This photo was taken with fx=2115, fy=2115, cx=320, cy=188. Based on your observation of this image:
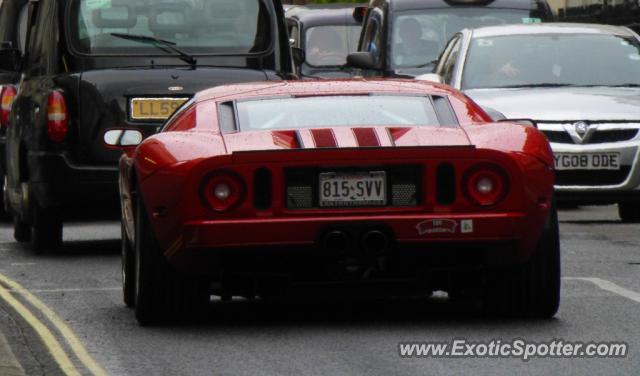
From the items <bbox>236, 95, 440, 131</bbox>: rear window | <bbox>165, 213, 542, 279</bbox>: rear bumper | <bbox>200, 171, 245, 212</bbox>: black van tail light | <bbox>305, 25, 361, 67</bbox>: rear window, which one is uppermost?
<bbox>236, 95, 440, 131</bbox>: rear window

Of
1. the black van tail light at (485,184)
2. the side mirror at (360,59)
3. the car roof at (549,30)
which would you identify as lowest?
the side mirror at (360,59)

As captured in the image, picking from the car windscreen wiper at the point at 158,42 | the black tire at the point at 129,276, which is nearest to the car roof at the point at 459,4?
the car windscreen wiper at the point at 158,42

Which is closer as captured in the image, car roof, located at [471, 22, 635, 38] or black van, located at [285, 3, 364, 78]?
car roof, located at [471, 22, 635, 38]

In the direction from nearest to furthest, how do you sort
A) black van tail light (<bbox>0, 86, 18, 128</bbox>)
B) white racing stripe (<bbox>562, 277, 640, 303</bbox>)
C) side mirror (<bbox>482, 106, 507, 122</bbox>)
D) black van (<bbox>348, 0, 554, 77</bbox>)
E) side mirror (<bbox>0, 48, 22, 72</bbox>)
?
white racing stripe (<bbox>562, 277, 640, 303</bbox>) → side mirror (<bbox>482, 106, 507, 122</bbox>) → side mirror (<bbox>0, 48, 22, 72</bbox>) → black van tail light (<bbox>0, 86, 18, 128</bbox>) → black van (<bbox>348, 0, 554, 77</bbox>)

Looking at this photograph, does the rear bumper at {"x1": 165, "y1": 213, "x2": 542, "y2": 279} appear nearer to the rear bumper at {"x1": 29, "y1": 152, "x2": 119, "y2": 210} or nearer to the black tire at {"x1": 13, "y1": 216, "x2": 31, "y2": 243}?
the rear bumper at {"x1": 29, "y1": 152, "x2": 119, "y2": 210}

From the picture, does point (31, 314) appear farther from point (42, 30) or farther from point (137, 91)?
point (42, 30)

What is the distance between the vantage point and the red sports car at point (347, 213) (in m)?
8.86

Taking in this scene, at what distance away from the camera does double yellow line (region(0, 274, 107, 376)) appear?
26.6 ft

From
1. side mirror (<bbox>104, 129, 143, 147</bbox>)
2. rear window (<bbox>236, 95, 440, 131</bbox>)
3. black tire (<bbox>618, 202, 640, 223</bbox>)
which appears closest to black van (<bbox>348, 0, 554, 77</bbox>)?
black tire (<bbox>618, 202, 640, 223</bbox>)

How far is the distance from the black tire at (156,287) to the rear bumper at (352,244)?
5.7 inches

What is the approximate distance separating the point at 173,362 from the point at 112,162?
19.4 ft

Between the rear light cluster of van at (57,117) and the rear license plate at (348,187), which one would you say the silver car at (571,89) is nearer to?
the rear light cluster of van at (57,117)

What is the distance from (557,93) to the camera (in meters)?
16.8

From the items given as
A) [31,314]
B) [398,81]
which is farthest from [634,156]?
[31,314]
